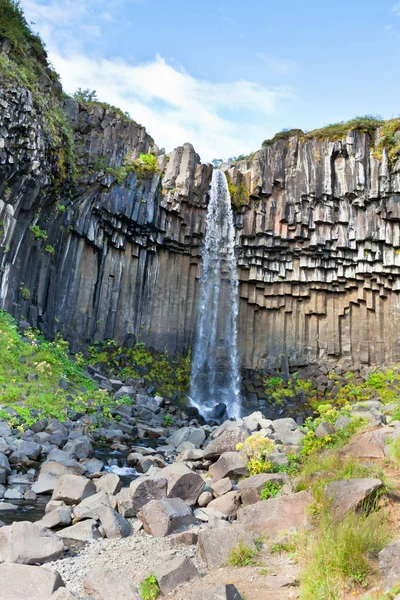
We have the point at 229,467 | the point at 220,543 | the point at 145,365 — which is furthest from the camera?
the point at 145,365

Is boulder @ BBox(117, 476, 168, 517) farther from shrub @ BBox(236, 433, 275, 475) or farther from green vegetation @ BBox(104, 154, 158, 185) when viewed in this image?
green vegetation @ BBox(104, 154, 158, 185)

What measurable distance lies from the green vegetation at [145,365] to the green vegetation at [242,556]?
48.0 ft

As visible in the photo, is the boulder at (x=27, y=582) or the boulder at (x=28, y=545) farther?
the boulder at (x=28, y=545)

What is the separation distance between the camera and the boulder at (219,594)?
3703 mm

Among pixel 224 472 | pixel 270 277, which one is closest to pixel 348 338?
pixel 270 277

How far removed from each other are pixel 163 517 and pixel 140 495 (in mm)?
910

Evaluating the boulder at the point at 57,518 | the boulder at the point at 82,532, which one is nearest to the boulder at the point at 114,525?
the boulder at the point at 82,532

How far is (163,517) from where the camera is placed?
618 centimetres

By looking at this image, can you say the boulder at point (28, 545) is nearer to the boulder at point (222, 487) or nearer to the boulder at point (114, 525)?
the boulder at point (114, 525)

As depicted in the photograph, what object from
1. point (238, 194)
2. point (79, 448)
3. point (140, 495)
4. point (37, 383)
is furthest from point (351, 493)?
point (238, 194)

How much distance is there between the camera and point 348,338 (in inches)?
969

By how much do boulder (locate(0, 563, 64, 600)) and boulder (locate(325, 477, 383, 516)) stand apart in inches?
111

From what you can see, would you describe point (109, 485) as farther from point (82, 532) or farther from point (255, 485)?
point (255, 485)

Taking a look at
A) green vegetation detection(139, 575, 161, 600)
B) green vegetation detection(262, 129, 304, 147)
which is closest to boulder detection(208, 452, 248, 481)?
green vegetation detection(139, 575, 161, 600)
